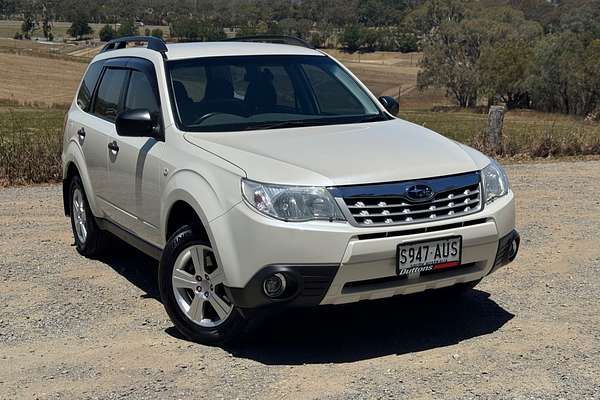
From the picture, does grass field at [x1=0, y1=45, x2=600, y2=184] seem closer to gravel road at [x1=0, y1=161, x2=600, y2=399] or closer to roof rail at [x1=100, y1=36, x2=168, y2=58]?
gravel road at [x1=0, y1=161, x2=600, y2=399]

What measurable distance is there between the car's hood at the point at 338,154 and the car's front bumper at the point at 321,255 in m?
0.27

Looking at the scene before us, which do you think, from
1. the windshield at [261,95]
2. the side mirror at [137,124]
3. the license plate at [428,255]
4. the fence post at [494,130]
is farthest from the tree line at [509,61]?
the license plate at [428,255]

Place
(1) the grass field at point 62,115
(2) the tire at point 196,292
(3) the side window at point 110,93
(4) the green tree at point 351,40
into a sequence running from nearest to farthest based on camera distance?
1. (2) the tire at point 196,292
2. (3) the side window at point 110,93
3. (1) the grass field at point 62,115
4. (4) the green tree at point 351,40

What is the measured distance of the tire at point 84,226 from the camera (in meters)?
7.12

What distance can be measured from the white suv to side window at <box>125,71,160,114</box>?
2 cm

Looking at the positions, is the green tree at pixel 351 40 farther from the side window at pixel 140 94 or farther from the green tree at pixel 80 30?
the side window at pixel 140 94

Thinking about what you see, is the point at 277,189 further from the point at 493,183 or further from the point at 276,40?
the point at 276,40

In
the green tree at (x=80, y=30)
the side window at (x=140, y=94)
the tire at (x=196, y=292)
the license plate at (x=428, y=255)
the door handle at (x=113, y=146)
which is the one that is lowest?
the green tree at (x=80, y=30)

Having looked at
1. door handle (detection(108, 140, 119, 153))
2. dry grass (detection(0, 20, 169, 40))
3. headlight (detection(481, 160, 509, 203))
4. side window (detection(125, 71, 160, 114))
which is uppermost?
side window (detection(125, 71, 160, 114))

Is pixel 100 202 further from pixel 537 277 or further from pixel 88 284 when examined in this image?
pixel 537 277

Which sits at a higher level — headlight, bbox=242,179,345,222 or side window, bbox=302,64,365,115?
side window, bbox=302,64,365,115

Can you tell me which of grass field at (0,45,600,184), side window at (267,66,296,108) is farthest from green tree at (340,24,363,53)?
side window at (267,66,296,108)

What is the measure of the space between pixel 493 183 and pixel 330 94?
66.0 inches

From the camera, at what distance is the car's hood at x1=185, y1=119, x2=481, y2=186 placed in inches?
181
